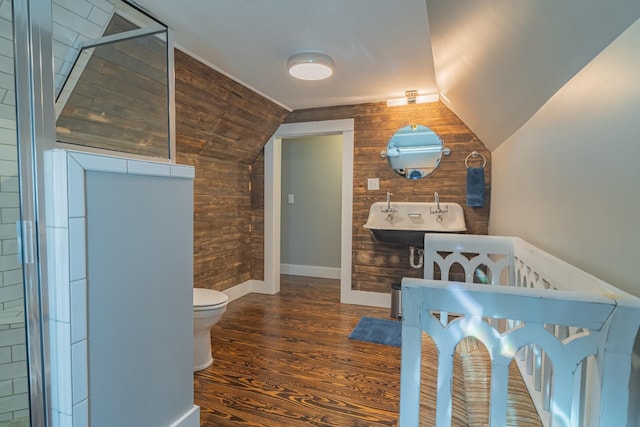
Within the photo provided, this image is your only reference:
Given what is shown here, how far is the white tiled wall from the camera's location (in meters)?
1.05

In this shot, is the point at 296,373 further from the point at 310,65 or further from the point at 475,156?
the point at 475,156

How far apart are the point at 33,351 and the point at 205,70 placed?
1.90 m

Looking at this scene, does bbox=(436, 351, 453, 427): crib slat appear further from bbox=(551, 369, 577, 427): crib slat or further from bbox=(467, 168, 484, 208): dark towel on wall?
bbox=(467, 168, 484, 208): dark towel on wall

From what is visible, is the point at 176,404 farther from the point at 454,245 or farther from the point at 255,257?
the point at 255,257

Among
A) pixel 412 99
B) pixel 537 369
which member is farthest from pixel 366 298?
pixel 537 369

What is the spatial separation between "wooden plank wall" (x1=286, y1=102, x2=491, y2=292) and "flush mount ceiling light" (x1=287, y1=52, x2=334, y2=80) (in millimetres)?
1093

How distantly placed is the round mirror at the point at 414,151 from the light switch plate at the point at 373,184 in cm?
21

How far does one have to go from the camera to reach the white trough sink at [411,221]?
287 centimetres

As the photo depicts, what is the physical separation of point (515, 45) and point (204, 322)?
6.88 feet

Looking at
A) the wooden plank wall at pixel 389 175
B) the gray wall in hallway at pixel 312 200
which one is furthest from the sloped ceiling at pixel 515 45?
the gray wall in hallway at pixel 312 200

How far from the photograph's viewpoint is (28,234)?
1.04 m

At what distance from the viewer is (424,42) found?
76.4 inches

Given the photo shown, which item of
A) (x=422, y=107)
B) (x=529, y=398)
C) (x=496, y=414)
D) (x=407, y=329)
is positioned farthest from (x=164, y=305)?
(x=422, y=107)

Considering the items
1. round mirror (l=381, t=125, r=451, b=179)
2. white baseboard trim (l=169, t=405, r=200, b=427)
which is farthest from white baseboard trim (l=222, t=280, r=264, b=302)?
round mirror (l=381, t=125, r=451, b=179)
